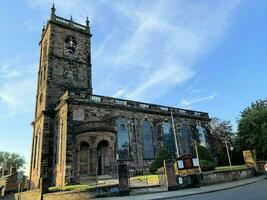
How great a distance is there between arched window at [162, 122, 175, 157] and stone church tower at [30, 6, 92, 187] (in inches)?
454

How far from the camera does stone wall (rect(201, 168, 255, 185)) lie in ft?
70.1

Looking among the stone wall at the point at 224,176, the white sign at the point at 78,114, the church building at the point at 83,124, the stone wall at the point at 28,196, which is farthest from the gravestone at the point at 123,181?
the white sign at the point at 78,114

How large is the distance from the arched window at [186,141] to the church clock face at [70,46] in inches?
754

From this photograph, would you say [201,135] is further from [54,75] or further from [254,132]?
[54,75]

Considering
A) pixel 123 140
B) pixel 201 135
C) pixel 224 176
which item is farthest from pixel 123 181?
pixel 201 135

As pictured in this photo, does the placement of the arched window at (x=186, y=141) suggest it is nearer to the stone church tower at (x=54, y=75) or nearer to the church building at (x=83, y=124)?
the church building at (x=83, y=124)

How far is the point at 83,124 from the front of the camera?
91.0 ft

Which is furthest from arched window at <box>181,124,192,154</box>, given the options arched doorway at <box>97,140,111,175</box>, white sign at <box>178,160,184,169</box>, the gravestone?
the gravestone

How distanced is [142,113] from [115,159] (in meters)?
8.35

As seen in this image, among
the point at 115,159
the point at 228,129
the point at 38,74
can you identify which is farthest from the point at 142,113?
the point at 228,129

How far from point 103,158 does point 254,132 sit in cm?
2146

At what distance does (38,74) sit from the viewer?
127 ft

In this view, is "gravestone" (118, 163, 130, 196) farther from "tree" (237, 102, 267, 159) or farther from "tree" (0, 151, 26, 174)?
"tree" (0, 151, 26, 174)

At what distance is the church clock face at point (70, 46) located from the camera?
36.7m
